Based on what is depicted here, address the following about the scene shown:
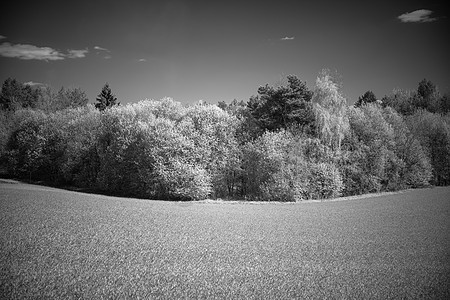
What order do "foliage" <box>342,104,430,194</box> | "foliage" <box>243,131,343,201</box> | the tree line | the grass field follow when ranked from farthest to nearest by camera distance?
"foliage" <box>342,104,430,194</box> → the tree line → "foliage" <box>243,131,343,201</box> → the grass field

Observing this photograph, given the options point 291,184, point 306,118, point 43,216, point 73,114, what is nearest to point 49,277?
point 43,216

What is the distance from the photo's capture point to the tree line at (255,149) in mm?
27172

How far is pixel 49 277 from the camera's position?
754 cm

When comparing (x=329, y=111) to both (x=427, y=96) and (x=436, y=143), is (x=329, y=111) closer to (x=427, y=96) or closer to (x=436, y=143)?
(x=436, y=143)

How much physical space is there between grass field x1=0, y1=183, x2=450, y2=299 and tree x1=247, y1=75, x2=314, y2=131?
16348 mm

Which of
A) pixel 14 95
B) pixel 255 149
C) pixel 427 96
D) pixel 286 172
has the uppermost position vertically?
pixel 14 95

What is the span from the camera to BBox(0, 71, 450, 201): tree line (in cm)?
2717

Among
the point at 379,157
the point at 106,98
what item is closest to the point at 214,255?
the point at 379,157

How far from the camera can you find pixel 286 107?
31.4m

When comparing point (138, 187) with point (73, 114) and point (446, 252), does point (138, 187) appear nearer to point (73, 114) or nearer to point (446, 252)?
point (73, 114)

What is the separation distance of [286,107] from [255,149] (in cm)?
732

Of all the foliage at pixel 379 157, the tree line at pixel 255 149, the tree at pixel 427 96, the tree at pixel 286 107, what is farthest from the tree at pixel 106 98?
the tree at pixel 427 96

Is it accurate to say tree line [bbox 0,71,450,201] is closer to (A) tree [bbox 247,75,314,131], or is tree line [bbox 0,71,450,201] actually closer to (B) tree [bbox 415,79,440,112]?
(A) tree [bbox 247,75,314,131]

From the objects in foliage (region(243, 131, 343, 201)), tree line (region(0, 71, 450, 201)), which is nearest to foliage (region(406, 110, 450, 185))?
tree line (region(0, 71, 450, 201))
